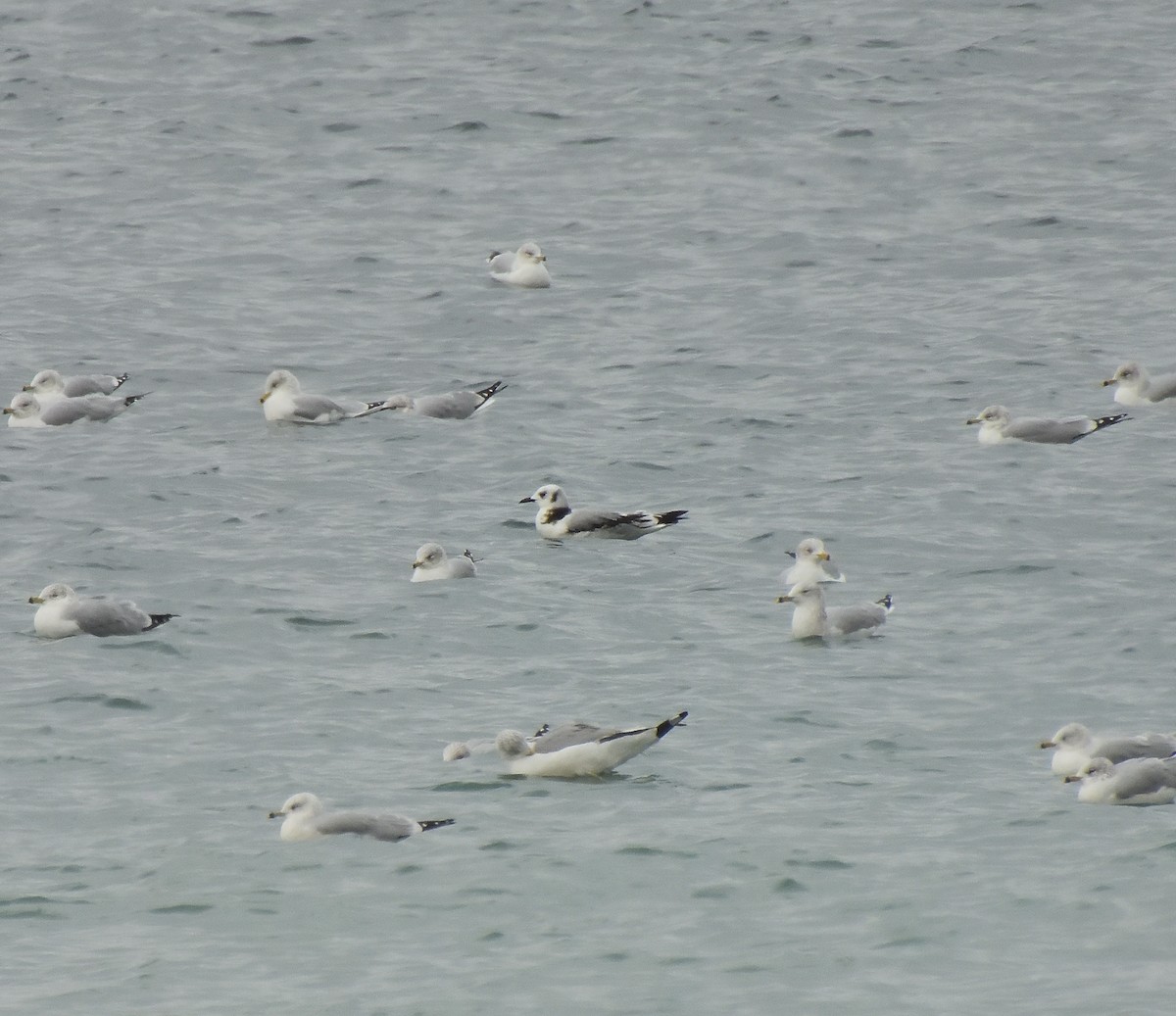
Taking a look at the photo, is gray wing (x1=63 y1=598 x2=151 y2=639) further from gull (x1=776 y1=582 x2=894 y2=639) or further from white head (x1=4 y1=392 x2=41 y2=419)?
white head (x1=4 y1=392 x2=41 y2=419)

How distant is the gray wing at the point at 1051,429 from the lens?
69.7 ft

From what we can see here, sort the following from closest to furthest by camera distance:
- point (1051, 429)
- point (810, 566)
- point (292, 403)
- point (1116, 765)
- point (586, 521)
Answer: point (1116, 765)
point (810, 566)
point (586, 521)
point (1051, 429)
point (292, 403)

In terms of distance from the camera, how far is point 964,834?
12555 millimetres

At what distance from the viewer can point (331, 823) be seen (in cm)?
1241

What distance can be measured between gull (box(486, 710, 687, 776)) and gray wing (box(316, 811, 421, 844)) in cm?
115

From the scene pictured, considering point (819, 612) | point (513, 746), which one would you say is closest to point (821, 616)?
point (819, 612)

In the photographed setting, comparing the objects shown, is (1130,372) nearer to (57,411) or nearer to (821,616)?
(821,616)

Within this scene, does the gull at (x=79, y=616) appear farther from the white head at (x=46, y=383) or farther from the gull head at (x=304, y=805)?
the white head at (x=46, y=383)

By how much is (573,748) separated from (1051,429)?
936cm

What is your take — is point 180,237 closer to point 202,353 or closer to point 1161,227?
point 202,353

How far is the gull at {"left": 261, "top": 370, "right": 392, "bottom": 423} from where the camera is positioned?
21.9 metres

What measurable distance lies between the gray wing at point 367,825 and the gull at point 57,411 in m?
10.6

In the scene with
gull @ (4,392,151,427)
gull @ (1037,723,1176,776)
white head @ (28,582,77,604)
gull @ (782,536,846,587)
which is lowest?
gull @ (4,392,151,427)

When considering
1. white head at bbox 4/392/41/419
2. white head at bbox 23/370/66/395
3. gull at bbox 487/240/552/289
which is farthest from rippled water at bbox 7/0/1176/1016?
white head at bbox 23/370/66/395
